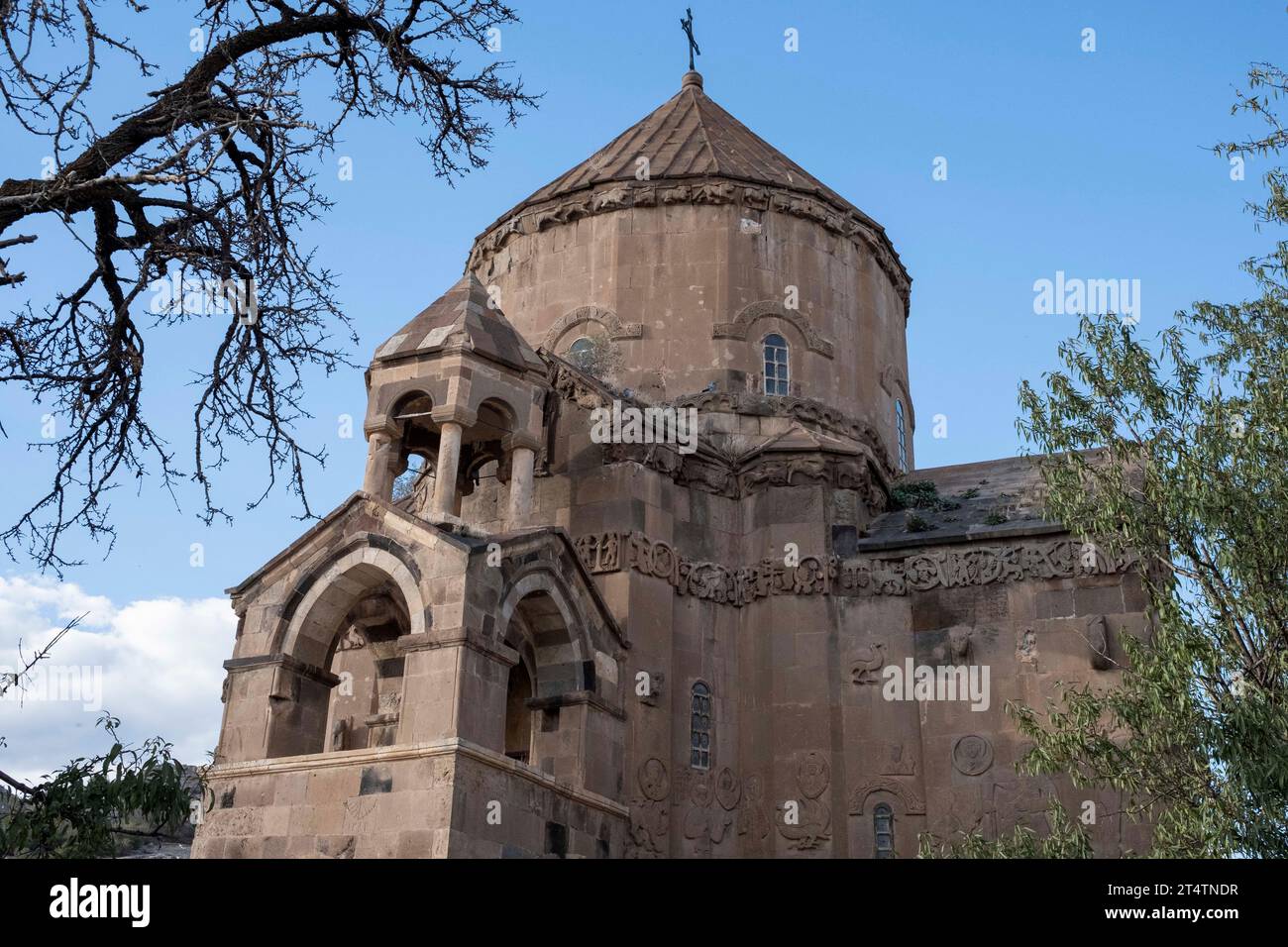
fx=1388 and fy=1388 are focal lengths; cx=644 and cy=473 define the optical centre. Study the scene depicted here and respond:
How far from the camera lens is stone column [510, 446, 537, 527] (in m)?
18.5

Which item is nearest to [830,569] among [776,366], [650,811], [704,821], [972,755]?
[972,755]

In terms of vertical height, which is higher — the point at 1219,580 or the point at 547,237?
the point at 547,237

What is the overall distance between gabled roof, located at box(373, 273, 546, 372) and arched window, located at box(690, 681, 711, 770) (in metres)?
5.19

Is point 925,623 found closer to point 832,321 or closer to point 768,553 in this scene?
point 768,553

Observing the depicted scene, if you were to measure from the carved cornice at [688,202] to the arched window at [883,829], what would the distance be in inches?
416

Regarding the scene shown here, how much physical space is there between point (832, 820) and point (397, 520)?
23.9 feet

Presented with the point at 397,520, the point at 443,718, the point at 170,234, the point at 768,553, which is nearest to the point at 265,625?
the point at 397,520

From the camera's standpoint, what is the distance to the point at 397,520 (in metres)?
17.3

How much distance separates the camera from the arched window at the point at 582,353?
2344cm

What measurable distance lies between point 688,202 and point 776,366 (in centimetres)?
329

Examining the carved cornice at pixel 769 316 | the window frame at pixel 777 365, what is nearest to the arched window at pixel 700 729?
the window frame at pixel 777 365

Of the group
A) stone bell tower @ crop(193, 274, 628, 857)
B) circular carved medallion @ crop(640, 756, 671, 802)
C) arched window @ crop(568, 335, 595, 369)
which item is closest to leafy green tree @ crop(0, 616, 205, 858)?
stone bell tower @ crop(193, 274, 628, 857)

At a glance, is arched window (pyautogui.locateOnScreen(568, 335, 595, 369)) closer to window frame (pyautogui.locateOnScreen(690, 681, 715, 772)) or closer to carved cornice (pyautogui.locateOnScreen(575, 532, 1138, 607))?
carved cornice (pyautogui.locateOnScreen(575, 532, 1138, 607))

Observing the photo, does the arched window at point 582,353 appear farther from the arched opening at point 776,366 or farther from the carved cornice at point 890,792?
the carved cornice at point 890,792
